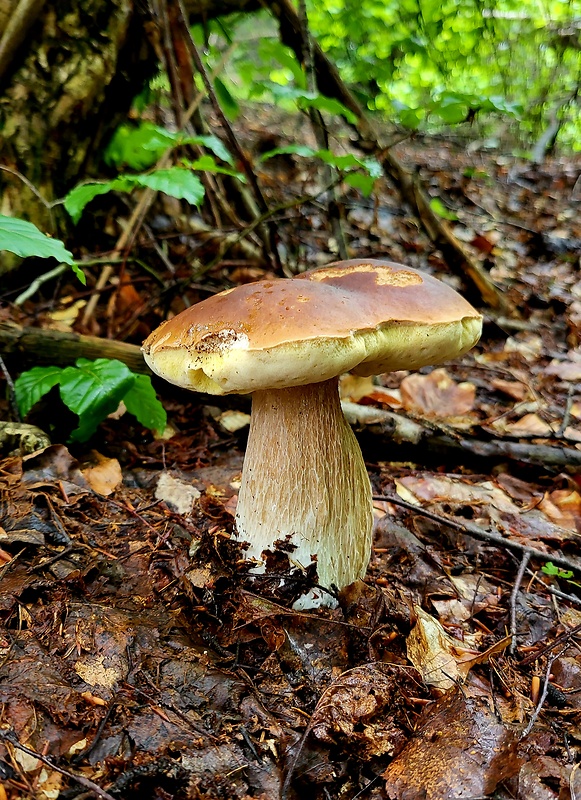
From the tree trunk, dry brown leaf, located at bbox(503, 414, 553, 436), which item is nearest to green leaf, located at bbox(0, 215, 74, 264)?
the tree trunk

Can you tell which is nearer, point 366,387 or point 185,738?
point 185,738

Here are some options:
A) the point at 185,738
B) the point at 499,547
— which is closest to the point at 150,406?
the point at 185,738

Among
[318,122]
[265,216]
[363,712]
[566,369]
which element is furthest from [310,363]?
[566,369]

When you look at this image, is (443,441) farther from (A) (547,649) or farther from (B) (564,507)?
(A) (547,649)

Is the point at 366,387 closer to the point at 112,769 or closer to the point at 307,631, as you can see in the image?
the point at 307,631

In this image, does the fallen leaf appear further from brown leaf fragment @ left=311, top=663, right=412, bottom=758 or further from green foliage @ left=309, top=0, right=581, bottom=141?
green foliage @ left=309, top=0, right=581, bottom=141

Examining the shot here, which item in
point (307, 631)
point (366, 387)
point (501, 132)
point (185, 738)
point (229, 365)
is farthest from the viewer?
point (501, 132)
